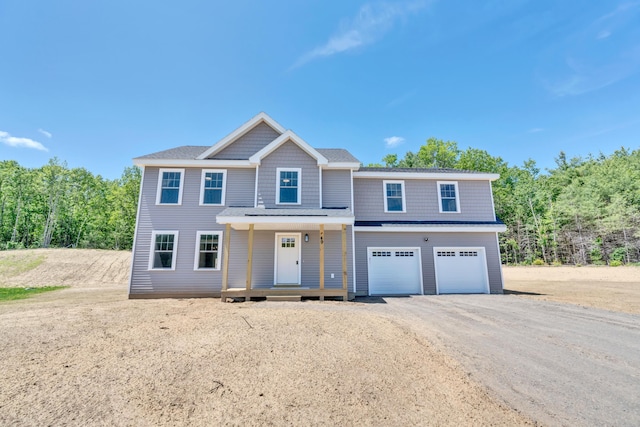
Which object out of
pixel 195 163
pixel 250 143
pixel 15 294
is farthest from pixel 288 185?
pixel 15 294

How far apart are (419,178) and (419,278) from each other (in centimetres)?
503

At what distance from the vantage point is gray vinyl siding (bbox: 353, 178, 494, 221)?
13.0 metres

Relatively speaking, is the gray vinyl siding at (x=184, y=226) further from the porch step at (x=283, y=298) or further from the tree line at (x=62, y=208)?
the tree line at (x=62, y=208)

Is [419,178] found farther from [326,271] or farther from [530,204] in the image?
[530,204]

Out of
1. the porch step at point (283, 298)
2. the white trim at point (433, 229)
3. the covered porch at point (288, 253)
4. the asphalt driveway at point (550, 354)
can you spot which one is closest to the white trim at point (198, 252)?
the covered porch at point (288, 253)

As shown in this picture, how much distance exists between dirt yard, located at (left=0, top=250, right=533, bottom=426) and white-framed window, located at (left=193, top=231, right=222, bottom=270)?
483 centimetres

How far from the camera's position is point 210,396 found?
10.2 ft

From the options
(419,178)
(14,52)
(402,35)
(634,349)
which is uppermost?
(402,35)

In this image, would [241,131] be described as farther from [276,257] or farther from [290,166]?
[276,257]

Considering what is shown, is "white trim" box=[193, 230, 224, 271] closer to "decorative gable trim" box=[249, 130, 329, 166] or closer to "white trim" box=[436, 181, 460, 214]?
"decorative gable trim" box=[249, 130, 329, 166]

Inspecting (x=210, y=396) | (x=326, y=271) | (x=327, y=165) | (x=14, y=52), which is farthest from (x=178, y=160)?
(x=210, y=396)

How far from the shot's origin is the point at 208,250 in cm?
1146

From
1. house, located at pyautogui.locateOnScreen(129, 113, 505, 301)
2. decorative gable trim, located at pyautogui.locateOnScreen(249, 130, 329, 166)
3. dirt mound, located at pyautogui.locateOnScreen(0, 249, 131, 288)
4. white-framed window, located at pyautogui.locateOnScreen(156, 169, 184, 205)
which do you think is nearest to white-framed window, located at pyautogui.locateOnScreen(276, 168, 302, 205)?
house, located at pyautogui.locateOnScreen(129, 113, 505, 301)

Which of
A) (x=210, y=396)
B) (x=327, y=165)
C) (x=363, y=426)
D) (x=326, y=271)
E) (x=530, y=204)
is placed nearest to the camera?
(x=363, y=426)
